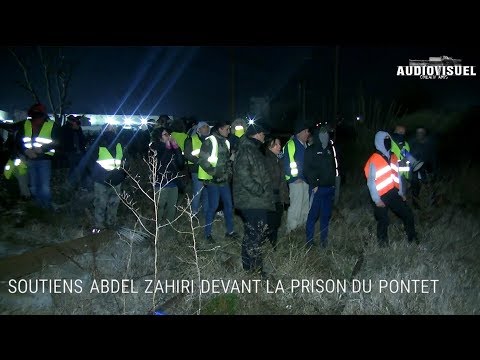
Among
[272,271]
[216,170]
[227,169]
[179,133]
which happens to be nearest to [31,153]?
[179,133]

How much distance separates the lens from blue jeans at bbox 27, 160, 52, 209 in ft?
25.4

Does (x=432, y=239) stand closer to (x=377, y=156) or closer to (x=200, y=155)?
(x=377, y=156)

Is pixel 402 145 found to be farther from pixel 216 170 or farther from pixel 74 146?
pixel 74 146

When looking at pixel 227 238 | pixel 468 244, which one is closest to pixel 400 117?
pixel 468 244

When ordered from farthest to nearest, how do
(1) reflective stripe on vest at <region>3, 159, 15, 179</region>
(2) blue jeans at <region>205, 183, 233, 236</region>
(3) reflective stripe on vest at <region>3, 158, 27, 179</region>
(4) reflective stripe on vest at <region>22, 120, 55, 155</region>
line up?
(1) reflective stripe on vest at <region>3, 159, 15, 179</region>, (3) reflective stripe on vest at <region>3, 158, 27, 179</region>, (4) reflective stripe on vest at <region>22, 120, 55, 155</region>, (2) blue jeans at <region>205, 183, 233, 236</region>

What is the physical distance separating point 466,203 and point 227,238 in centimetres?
636

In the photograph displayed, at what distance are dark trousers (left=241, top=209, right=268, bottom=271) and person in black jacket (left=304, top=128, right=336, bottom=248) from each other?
4.57ft

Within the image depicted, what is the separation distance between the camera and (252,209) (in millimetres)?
5668

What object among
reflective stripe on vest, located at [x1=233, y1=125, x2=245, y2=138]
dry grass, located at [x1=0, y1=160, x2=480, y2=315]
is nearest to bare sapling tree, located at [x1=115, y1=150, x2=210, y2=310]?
dry grass, located at [x1=0, y1=160, x2=480, y2=315]

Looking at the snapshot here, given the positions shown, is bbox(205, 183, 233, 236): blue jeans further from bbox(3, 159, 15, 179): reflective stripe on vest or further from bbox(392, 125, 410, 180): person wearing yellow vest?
bbox(3, 159, 15, 179): reflective stripe on vest

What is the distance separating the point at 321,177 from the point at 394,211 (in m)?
1.12

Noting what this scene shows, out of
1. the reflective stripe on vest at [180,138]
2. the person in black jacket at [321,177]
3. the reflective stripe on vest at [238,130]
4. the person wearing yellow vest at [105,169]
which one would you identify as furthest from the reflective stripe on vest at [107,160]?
the person in black jacket at [321,177]

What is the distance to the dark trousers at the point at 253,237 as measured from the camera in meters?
5.57

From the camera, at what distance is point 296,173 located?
749cm
